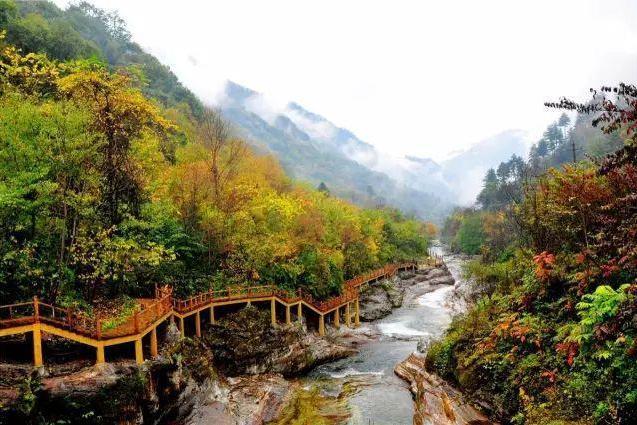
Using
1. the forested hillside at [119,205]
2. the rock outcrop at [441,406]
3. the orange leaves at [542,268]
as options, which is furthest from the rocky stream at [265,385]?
the orange leaves at [542,268]

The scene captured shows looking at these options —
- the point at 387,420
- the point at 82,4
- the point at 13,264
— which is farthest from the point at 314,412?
the point at 82,4

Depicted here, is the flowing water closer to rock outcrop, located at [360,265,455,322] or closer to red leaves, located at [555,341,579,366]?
rock outcrop, located at [360,265,455,322]

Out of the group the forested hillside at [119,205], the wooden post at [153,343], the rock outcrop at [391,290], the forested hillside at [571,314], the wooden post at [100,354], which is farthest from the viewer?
the rock outcrop at [391,290]

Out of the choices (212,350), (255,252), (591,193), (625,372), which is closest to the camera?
(625,372)

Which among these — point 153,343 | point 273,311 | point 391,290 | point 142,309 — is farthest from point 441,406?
point 391,290

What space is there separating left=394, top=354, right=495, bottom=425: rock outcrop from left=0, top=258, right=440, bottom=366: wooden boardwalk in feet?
39.0

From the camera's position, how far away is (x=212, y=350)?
2517 cm

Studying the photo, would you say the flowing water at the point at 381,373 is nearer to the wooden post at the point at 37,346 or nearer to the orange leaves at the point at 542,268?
the orange leaves at the point at 542,268

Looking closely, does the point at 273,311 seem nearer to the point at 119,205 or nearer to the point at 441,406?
the point at 119,205

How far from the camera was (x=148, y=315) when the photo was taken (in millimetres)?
19047

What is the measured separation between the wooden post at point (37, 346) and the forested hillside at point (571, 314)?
16.2 m

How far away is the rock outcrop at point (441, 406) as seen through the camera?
15.2 meters

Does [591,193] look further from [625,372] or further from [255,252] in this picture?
[255,252]

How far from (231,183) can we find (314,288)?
12.1m
